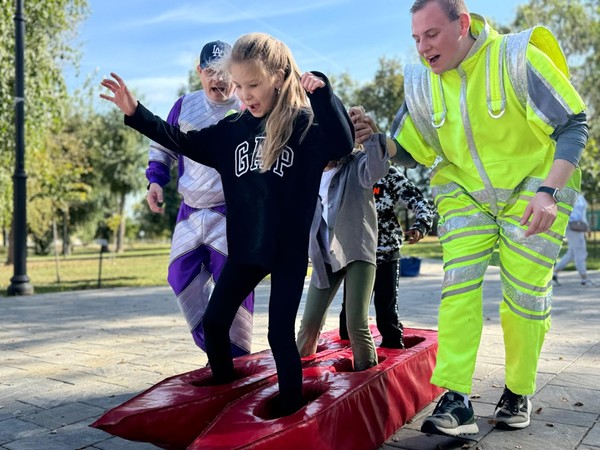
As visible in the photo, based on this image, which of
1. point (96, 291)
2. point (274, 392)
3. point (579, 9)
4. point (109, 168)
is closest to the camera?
point (274, 392)

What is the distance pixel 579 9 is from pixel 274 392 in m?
32.5

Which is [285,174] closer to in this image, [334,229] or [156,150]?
[334,229]

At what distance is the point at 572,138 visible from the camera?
2754mm

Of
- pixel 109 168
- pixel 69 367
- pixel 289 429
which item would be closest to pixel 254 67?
pixel 289 429

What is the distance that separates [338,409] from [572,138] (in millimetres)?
1563

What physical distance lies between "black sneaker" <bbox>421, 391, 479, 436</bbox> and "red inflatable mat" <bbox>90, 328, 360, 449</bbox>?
778mm

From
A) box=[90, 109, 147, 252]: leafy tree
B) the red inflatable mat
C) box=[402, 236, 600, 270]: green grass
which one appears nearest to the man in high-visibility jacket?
the red inflatable mat

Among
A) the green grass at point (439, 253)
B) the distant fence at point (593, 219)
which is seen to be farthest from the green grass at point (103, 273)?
the distant fence at point (593, 219)

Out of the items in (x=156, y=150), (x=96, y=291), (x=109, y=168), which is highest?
(x=109, y=168)

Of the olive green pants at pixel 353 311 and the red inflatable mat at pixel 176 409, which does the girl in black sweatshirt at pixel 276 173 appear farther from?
the olive green pants at pixel 353 311

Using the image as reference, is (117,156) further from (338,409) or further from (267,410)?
(338,409)

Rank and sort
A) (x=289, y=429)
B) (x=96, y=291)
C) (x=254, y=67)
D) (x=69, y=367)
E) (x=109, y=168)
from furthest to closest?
1. (x=109, y=168)
2. (x=96, y=291)
3. (x=69, y=367)
4. (x=254, y=67)
5. (x=289, y=429)

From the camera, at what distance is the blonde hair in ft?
8.61

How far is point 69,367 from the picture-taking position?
4.71m
